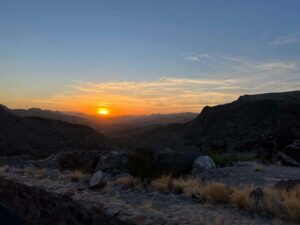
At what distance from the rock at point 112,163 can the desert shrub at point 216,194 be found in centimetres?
1266

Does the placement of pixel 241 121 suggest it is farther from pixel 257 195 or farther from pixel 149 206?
pixel 149 206

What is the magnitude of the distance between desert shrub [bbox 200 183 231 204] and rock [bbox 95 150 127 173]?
1266 cm

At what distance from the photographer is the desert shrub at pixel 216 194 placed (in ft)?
41.6

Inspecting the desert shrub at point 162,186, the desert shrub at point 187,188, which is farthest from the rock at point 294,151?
the desert shrub at point 187,188

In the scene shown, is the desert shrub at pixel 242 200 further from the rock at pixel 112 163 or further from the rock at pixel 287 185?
the rock at pixel 112 163

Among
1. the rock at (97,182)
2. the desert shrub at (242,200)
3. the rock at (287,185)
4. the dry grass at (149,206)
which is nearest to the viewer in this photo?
the dry grass at (149,206)

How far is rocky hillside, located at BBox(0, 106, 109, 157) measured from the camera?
68375mm

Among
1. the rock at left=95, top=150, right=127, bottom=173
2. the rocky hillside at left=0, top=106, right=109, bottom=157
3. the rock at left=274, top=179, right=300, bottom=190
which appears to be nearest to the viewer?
the rock at left=274, top=179, right=300, bottom=190

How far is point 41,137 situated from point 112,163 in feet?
175

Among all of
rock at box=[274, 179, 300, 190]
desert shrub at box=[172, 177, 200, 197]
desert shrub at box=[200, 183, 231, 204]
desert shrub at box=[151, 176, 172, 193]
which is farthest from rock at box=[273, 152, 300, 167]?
desert shrub at box=[200, 183, 231, 204]

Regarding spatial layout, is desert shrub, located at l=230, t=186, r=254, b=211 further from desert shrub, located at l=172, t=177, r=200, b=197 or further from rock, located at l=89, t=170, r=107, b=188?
rock, located at l=89, t=170, r=107, b=188

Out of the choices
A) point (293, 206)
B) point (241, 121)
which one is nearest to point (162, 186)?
point (293, 206)

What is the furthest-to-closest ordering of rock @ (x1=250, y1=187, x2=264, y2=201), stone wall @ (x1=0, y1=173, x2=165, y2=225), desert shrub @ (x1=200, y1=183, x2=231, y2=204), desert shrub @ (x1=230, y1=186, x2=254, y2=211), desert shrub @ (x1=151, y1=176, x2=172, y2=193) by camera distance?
desert shrub @ (x1=151, y1=176, x2=172, y2=193)
desert shrub @ (x1=200, y1=183, x2=231, y2=204)
rock @ (x1=250, y1=187, x2=264, y2=201)
desert shrub @ (x1=230, y1=186, x2=254, y2=211)
stone wall @ (x1=0, y1=173, x2=165, y2=225)

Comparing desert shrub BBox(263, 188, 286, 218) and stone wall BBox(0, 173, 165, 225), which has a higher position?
desert shrub BBox(263, 188, 286, 218)
